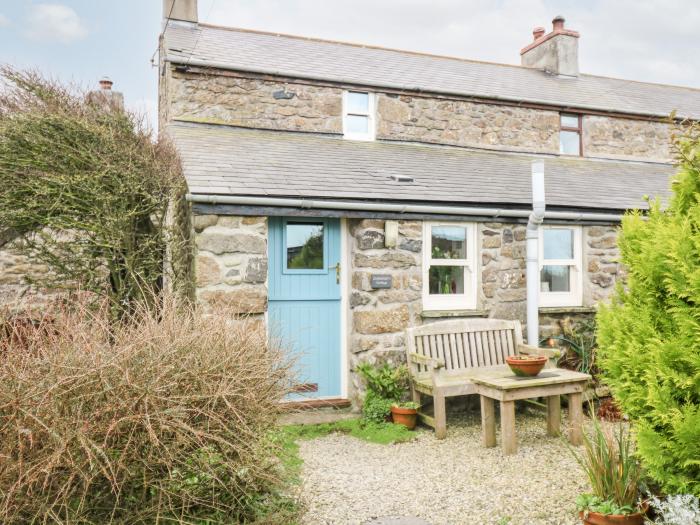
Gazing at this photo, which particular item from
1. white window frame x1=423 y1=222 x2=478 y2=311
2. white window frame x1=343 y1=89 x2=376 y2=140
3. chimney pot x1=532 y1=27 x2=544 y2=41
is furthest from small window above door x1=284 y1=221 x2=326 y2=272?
chimney pot x1=532 y1=27 x2=544 y2=41

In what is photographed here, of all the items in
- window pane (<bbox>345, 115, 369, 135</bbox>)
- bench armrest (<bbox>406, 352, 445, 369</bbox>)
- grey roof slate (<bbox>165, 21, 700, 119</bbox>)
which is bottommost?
bench armrest (<bbox>406, 352, 445, 369</bbox>)

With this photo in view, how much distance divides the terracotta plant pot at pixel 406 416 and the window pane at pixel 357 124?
5462mm

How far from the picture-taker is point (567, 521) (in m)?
3.83

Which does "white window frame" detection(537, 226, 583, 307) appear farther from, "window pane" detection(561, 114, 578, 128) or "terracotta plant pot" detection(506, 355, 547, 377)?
"window pane" detection(561, 114, 578, 128)

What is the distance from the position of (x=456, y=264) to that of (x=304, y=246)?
7.22 feet

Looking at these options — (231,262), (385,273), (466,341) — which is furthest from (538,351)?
(231,262)

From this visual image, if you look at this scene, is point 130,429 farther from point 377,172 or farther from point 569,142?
point 569,142

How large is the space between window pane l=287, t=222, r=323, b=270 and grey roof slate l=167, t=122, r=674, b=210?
566 mm

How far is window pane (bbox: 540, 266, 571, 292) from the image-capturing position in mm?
8352

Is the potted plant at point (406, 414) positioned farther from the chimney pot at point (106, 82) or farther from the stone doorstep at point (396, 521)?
the chimney pot at point (106, 82)

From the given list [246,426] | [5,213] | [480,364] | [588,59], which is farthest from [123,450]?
[588,59]

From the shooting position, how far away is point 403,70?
10953 millimetres

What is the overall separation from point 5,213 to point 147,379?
4607 millimetres

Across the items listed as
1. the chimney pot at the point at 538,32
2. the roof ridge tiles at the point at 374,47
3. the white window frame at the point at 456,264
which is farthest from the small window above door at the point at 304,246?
the chimney pot at the point at 538,32
